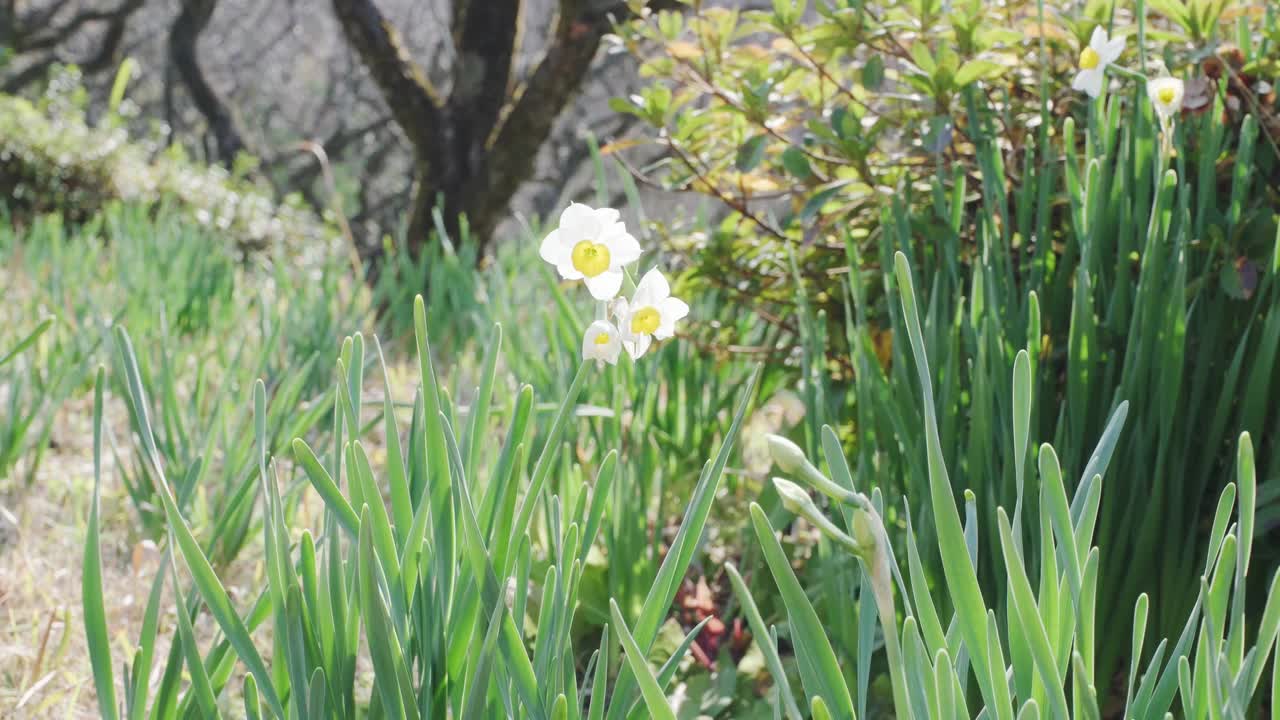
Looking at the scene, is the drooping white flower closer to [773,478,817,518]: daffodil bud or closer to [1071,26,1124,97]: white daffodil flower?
[1071,26,1124,97]: white daffodil flower

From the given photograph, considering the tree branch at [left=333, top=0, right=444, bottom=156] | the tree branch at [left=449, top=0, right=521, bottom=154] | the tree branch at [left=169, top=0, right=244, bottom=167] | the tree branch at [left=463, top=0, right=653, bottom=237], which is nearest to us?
the tree branch at [left=463, top=0, right=653, bottom=237]

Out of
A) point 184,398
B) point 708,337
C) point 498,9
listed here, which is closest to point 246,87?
point 498,9

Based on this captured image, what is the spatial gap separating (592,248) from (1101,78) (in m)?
0.64

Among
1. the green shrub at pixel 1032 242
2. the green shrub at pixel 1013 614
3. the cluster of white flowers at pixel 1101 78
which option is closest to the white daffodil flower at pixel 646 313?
the green shrub at pixel 1013 614

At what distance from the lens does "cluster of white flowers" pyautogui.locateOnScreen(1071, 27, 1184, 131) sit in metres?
1.00

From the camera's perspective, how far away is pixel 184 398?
2.34 m

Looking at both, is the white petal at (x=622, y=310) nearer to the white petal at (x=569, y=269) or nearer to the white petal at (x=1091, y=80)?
the white petal at (x=569, y=269)

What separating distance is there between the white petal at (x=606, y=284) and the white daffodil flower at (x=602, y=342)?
0.06 ft

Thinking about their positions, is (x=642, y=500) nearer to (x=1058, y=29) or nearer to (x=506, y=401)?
(x=506, y=401)

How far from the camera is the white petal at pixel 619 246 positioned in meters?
0.73

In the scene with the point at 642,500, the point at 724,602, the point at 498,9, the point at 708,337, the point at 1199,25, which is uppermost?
the point at 498,9

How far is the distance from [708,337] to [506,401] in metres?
0.47

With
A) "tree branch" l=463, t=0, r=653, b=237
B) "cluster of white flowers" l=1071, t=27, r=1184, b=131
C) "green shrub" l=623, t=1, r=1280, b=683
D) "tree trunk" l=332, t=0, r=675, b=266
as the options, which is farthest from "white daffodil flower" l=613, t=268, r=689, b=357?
"tree trunk" l=332, t=0, r=675, b=266

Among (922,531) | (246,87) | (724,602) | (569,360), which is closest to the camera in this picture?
(922,531)
